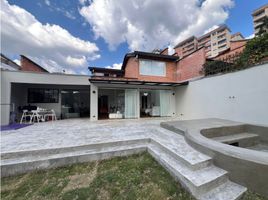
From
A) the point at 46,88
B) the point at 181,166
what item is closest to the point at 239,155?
the point at 181,166

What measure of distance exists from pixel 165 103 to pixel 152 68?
383 cm

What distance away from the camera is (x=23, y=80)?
8.52 m

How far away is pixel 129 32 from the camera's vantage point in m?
13.7

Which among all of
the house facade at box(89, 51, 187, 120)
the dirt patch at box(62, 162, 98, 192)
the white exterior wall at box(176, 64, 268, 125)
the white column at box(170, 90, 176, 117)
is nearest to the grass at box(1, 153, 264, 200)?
the dirt patch at box(62, 162, 98, 192)

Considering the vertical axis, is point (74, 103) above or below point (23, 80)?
below

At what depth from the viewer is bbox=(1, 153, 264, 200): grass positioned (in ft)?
8.04

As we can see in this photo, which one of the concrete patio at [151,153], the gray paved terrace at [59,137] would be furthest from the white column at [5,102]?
the concrete patio at [151,153]

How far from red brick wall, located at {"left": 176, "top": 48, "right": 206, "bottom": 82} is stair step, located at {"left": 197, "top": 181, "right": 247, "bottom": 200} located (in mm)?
9026

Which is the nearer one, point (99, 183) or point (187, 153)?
point (99, 183)

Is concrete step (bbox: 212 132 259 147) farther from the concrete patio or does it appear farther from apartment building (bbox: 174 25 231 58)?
apartment building (bbox: 174 25 231 58)

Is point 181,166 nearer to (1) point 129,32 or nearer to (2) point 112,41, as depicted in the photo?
(1) point 129,32

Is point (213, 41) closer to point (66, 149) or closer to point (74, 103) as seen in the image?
point (74, 103)

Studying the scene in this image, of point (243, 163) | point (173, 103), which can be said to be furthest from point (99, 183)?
point (173, 103)

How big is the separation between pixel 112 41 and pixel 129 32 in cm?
242
